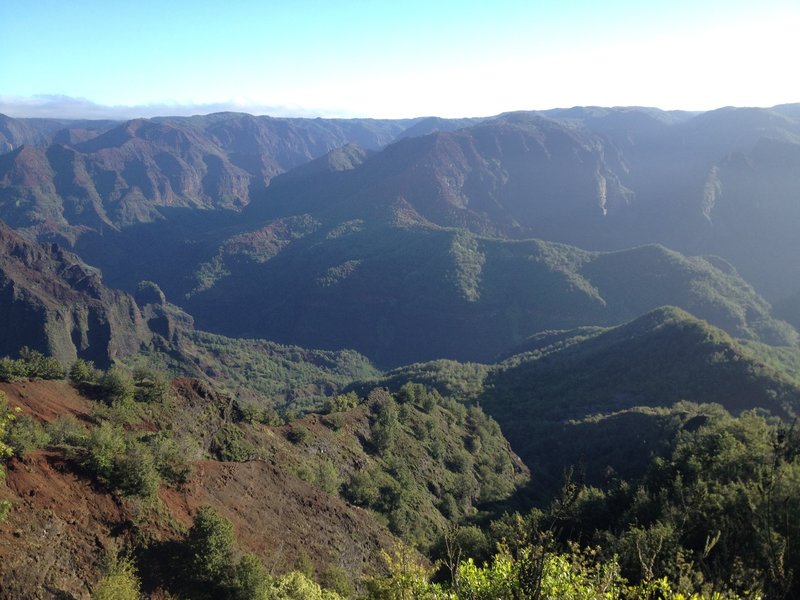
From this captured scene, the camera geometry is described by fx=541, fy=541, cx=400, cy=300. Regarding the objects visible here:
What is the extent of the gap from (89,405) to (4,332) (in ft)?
347

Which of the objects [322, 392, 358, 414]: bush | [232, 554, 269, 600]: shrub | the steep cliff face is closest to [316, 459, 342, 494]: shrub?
[322, 392, 358, 414]: bush

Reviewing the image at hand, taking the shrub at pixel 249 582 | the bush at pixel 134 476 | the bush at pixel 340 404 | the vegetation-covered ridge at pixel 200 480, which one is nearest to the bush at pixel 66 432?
the vegetation-covered ridge at pixel 200 480

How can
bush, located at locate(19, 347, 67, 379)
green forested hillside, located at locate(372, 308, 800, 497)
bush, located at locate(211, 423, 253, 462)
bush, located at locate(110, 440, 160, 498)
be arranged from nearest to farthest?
bush, located at locate(110, 440, 160, 498)
bush, located at locate(19, 347, 67, 379)
bush, located at locate(211, 423, 253, 462)
green forested hillside, located at locate(372, 308, 800, 497)

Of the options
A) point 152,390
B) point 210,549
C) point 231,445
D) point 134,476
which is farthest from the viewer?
point 231,445

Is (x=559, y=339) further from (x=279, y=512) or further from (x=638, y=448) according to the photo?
(x=279, y=512)

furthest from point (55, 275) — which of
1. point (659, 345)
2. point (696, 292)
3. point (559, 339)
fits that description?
point (696, 292)

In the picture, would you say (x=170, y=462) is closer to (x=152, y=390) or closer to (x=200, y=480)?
(x=200, y=480)

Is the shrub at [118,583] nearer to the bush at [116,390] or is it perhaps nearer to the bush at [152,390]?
the bush at [116,390]

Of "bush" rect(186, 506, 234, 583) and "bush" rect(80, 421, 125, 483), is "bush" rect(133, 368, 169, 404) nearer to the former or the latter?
"bush" rect(80, 421, 125, 483)

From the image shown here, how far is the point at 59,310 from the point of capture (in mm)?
130375

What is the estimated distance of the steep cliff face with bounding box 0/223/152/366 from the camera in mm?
123375

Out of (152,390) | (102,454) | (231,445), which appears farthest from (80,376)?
(102,454)

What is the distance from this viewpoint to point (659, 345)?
101 metres

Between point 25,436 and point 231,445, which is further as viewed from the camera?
point 231,445
